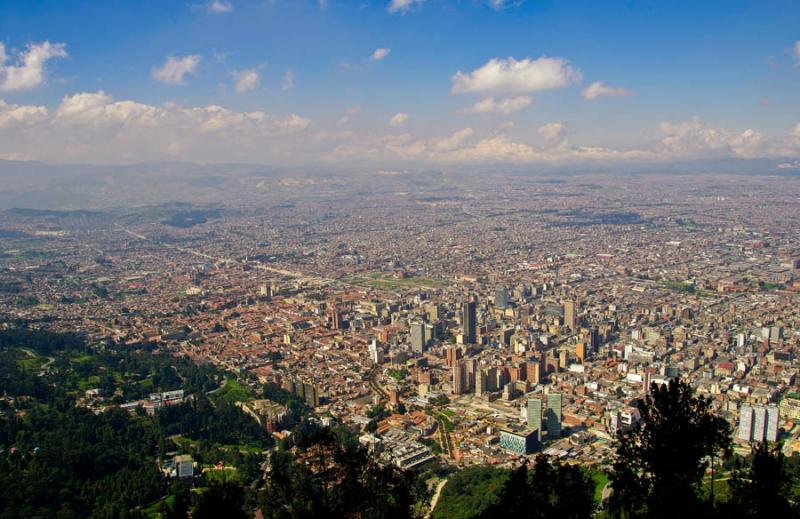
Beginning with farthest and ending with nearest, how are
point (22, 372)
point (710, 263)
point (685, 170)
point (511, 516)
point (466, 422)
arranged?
point (685, 170)
point (710, 263)
point (22, 372)
point (466, 422)
point (511, 516)

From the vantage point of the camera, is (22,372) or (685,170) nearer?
(22,372)

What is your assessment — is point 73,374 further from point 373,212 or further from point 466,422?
point 373,212

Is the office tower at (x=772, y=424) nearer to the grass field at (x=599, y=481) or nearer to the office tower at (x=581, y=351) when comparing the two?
the grass field at (x=599, y=481)

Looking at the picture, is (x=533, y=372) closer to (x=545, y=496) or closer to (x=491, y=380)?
(x=491, y=380)

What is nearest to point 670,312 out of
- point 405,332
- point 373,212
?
point 405,332

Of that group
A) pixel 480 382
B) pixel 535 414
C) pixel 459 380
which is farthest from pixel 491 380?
pixel 535 414

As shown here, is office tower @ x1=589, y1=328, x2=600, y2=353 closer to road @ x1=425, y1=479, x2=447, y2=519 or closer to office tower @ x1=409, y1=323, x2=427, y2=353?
office tower @ x1=409, y1=323, x2=427, y2=353

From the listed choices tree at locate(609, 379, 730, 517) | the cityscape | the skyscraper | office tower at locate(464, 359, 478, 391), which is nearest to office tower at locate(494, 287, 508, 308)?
the cityscape
